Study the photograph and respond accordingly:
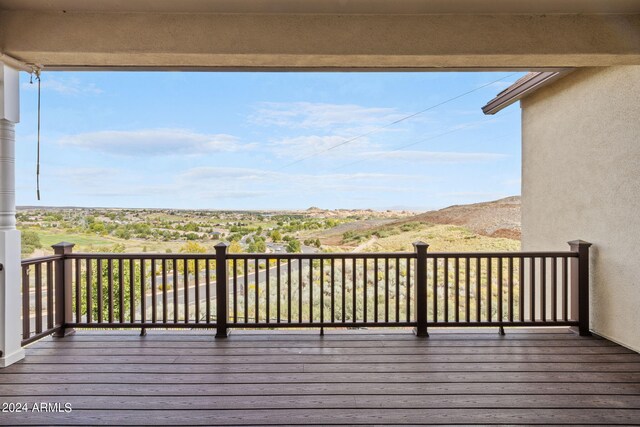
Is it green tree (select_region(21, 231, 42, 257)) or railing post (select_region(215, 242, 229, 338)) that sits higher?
green tree (select_region(21, 231, 42, 257))

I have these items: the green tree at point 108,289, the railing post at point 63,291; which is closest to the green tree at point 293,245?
the green tree at point 108,289

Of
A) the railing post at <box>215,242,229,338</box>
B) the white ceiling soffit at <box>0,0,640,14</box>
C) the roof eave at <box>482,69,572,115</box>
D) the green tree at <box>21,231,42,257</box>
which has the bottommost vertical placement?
the railing post at <box>215,242,229,338</box>

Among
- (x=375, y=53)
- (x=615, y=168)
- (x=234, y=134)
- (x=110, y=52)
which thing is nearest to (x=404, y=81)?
(x=234, y=134)

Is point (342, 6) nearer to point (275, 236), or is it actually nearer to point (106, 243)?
point (275, 236)

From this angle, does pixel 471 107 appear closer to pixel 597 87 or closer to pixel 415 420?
pixel 597 87

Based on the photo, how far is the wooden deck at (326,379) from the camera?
6.88ft

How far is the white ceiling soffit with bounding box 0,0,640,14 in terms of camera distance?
2.37m

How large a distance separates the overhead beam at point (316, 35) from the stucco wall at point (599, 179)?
3.57 feet

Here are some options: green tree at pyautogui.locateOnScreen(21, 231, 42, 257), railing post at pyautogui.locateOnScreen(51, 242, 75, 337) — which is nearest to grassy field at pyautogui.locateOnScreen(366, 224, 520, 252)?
railing post at pyautogui.locateOnScreen(51, 242, 75, 337)

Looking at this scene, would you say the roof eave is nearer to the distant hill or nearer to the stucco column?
the distant hill

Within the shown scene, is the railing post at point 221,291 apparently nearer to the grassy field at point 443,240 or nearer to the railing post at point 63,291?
the railing post at point 63,291

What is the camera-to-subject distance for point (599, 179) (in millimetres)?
3572

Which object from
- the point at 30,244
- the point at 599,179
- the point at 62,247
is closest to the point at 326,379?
the point at 62,247

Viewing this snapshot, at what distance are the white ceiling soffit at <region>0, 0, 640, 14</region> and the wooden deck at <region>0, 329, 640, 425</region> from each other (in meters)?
2.73
